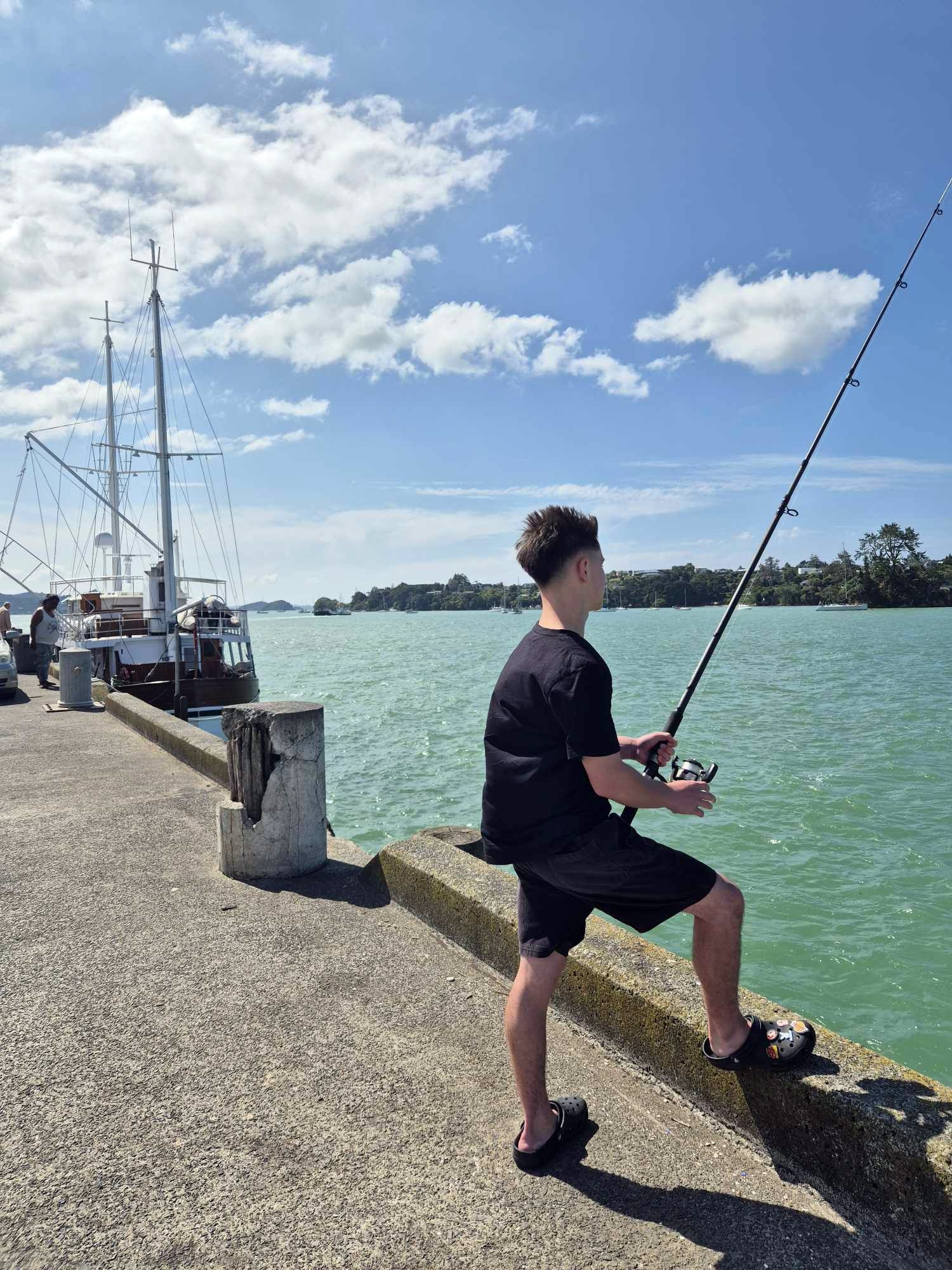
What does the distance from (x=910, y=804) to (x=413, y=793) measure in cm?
874

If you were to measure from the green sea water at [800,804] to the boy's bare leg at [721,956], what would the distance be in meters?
4.50

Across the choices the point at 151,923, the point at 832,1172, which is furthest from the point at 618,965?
the point at 151,923

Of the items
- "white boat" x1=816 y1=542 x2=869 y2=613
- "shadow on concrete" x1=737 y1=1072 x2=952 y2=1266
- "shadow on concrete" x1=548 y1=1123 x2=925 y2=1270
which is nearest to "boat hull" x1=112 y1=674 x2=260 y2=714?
"shadow on concrete" x1=548 y1=1123 x2=925 y2=1270

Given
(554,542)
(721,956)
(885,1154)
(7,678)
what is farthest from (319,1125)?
(7,678)

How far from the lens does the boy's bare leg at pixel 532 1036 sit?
260 centimetres

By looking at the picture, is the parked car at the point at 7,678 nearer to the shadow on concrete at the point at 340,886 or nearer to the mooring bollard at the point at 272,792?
the mooring bollard at the point at 272,792

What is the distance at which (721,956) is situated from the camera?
8.54 feet

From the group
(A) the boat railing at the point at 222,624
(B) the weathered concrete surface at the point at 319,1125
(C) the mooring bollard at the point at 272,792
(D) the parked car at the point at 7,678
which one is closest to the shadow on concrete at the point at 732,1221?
(B) the weathered concrete surface at the point at 319,1125

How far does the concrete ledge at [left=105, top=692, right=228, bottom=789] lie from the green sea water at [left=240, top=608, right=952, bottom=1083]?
3495 millimetres

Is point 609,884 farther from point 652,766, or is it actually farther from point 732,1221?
point 732,1221

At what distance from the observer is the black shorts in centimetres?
249

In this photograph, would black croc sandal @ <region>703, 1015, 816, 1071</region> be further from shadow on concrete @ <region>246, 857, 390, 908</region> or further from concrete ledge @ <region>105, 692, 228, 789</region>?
concrete ledge @ <region>105, 692, 228, 789</region>

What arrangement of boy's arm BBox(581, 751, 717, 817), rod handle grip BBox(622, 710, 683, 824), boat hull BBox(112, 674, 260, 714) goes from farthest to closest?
1. boat hull BBox(112, 674, 260, 714)
2. rod handle grip BBox(622, 710, 683, 824)
3. boy's arm BBox(581, 751, 717, 817)

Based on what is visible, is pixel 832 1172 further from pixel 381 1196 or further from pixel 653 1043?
pixel 381 1196
